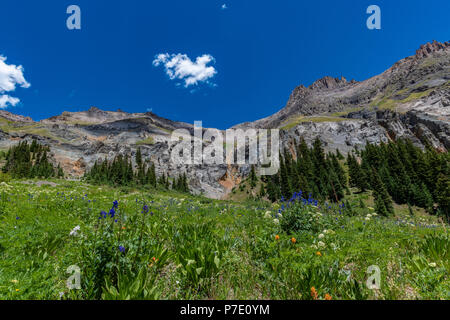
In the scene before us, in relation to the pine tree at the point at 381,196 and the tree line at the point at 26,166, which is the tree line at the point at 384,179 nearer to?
the pine tree at the point at 381,196

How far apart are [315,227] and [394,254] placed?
1782 mm

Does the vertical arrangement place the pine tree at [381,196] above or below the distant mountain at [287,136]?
below

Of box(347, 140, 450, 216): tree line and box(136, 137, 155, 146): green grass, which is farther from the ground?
box(136, 137, 155, 146): green grass

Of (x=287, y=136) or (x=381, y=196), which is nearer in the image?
(x=381, y=196)

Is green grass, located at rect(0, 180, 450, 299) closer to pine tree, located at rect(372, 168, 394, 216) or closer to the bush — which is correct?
the bush

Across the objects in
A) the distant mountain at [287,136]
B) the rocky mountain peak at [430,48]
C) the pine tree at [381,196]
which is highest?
the rocky mountain peak at [430,48]

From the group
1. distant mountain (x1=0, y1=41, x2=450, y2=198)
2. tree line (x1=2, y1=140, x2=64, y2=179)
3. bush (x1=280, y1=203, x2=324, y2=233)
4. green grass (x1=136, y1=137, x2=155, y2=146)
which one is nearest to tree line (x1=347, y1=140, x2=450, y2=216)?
distant mountain (x1=0, y1=41, x2=450, y2=198)

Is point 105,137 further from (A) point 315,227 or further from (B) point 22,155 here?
(A) point 315,227

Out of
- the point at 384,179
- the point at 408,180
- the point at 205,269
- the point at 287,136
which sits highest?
the point at 287,136

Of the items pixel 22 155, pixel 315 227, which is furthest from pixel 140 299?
pixel 22 155

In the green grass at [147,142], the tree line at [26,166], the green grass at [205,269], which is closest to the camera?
the green grass at [205,269]

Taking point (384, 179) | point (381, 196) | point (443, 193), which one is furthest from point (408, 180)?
point (381, 196)

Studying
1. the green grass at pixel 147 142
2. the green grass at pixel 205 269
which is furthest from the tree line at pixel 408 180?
the green grass at pixel 147 142

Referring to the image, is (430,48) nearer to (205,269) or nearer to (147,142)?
(147,142)
